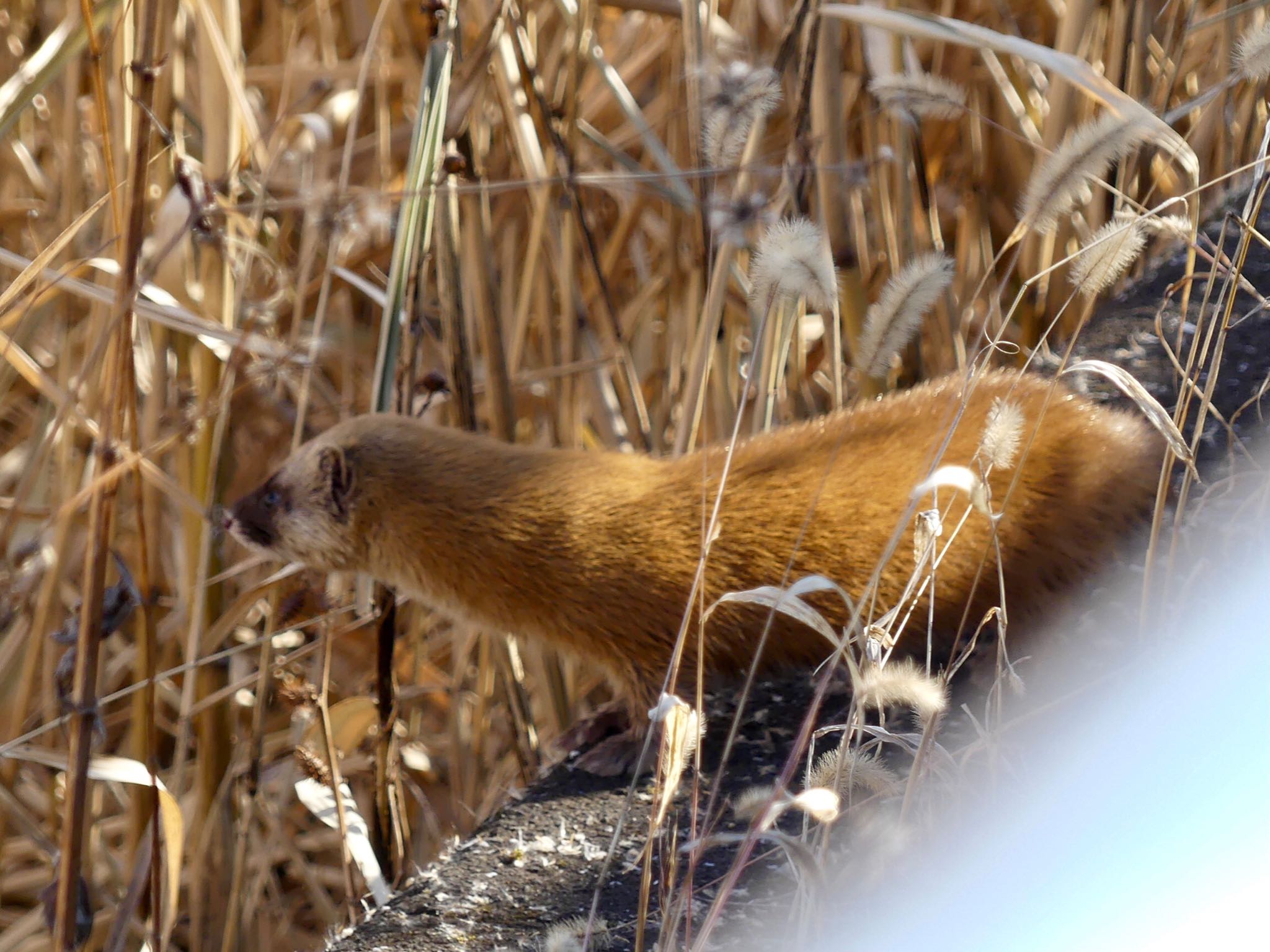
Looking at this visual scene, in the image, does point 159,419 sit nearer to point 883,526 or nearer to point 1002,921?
point 883,526

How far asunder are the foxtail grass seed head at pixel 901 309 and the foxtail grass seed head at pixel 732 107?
37cm

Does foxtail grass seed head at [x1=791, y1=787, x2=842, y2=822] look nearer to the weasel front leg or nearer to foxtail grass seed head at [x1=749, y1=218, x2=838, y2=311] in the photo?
foxtail grass seed head at [x1=749, y1=218, x2=838, y2=311]

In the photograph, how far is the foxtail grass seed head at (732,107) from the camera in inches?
68.2

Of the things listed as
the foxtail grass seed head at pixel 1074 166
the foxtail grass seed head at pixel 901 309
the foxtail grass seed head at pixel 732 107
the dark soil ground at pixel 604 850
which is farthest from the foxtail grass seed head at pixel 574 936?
the foxtail grass seed head at pixel 732 107

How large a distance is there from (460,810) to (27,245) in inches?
70.9

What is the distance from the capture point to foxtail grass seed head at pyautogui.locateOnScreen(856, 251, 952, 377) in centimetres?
145

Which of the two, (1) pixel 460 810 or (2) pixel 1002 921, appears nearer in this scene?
(2) pixel 1002 921

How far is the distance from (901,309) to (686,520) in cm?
63

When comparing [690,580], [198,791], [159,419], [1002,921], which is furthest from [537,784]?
[1002,921]

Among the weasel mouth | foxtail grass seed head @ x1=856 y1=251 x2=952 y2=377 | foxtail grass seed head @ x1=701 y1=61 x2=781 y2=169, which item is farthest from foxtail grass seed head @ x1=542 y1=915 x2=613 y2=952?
the weasel mouth

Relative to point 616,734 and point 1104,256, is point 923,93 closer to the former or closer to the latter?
point 1104,256

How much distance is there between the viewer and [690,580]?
192 cm

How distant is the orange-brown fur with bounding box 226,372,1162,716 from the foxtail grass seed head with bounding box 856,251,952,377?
0.21 metres

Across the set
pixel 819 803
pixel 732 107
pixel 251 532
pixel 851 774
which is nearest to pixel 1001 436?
pixel 851 774
